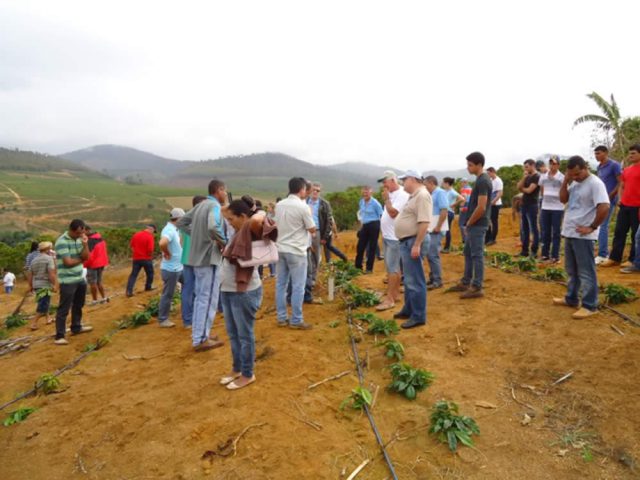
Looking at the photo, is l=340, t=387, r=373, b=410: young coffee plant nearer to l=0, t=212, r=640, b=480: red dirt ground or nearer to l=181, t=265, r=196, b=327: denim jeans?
l=0, t=212, r=640, b=480: red dirt ground

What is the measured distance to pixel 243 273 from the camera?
3.96 metres

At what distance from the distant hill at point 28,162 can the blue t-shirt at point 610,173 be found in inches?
5782

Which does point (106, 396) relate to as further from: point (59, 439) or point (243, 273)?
point (243, 273)

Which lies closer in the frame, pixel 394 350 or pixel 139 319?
pixel 394 350

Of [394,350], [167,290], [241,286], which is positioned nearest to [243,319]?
[241,286]

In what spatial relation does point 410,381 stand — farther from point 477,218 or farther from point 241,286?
point 477,218

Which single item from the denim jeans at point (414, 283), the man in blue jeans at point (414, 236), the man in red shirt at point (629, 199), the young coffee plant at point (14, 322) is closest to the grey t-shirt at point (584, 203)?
the man in blue jeans at point (414, 236)

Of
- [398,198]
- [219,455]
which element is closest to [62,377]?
[219,455]

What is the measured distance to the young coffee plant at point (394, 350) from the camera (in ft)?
15.5

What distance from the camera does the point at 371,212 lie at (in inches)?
360

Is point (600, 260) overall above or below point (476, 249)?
below

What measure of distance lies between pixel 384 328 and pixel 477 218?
2.21m

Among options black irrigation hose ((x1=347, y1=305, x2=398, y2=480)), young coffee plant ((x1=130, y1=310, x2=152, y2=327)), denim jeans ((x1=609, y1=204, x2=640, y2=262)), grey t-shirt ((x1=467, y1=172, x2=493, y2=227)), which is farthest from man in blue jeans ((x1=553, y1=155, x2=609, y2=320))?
young coffee plant ((x1=130, y1=310, x2=152, y2=327))

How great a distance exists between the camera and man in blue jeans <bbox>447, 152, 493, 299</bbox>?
586 centimetres
